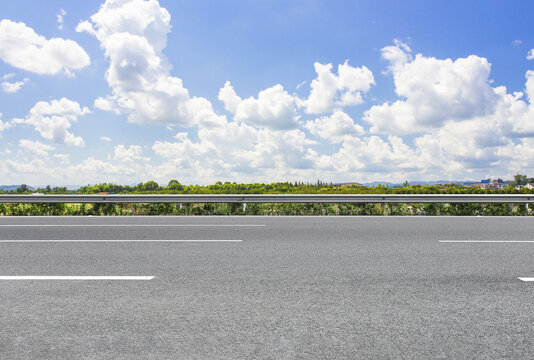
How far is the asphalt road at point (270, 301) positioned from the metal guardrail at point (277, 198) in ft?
21.0

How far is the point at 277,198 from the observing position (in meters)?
14.1

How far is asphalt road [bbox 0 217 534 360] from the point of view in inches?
115

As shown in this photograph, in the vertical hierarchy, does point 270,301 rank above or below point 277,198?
below

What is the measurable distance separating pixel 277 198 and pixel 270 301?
10.3 m

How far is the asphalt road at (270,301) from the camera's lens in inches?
115

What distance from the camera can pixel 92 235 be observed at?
8.53 meters

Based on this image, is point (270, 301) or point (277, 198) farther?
point (277, 198)

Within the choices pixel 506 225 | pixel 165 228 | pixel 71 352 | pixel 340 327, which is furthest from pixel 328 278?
pixel 506 225

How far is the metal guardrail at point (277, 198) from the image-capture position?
1362 cm

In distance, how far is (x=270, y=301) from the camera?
Result: 3875mm

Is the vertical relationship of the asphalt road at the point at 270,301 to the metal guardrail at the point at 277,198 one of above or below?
below

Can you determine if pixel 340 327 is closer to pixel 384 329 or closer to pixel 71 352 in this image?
pixel 384 329

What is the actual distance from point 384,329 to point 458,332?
0.66 m

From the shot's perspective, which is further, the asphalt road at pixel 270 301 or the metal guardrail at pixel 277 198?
the metal guardrail at pixel 277 198
